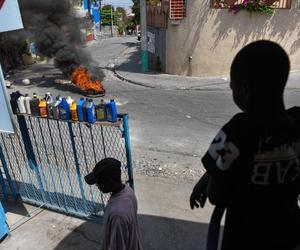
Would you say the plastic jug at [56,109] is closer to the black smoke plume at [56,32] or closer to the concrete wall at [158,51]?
the black smoke plume at [56,32]

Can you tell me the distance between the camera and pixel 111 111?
11.4 ft

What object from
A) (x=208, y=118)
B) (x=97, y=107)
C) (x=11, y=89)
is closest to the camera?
(x=97, y=107)

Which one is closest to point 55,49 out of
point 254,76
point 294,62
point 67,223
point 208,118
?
point 208,118

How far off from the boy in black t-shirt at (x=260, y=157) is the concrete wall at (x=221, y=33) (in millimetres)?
13668

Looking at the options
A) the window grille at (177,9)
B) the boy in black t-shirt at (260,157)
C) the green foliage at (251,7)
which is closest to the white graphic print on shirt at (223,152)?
the boy in black t-shirt at (260,157)

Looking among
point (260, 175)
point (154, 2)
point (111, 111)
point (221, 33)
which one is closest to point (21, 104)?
point (111, 111)

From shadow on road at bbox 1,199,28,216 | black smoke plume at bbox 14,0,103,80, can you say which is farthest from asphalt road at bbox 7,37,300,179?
shadow on road at bbox 1,199,28,216

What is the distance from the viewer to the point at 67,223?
4426mm

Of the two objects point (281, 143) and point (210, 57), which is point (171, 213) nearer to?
point (281, 143)

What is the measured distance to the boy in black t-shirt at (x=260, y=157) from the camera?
1.36 metres

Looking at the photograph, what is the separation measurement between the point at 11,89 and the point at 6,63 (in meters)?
6.33

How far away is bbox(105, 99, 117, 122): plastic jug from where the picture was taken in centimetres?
343

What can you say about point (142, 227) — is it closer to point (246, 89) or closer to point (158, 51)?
point (246, 89)

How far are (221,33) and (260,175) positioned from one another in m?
13.9
